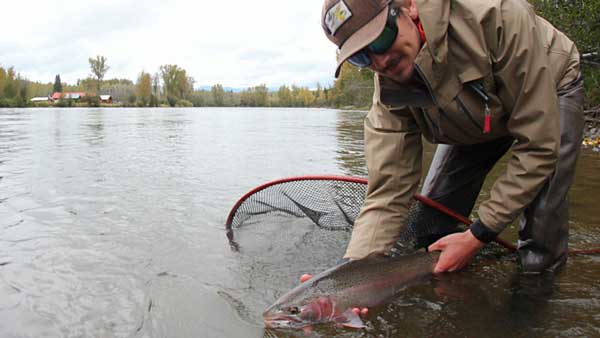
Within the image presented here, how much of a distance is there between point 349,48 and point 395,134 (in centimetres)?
77

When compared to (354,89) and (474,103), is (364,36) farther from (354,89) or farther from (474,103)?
(354,89)

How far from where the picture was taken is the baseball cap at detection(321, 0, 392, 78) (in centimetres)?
189

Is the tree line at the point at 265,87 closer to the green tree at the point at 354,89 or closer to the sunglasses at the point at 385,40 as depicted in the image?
the green tree at the point at 354,89

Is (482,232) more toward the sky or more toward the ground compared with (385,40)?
more toward the ground

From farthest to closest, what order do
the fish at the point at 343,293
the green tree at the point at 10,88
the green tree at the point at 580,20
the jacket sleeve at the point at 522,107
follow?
the green tree at the point at 10,88
the green tree at the point at 580,20
the fish at the point at 343,293
the jacket sleeve at the point at 522,107

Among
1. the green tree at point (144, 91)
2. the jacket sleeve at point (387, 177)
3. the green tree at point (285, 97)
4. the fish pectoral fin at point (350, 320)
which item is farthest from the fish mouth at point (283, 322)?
the green tree at point (285, 97)

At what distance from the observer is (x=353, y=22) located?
195 cm

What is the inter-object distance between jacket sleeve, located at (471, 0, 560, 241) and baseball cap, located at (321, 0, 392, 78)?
57cm

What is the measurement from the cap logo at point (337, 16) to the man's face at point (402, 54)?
0.59 ft

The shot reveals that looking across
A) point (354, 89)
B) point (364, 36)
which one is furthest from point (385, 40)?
point (354, 89)

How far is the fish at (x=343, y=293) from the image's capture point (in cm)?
219

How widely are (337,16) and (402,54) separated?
1.05 feet

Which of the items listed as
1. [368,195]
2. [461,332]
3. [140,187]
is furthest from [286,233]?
[140,187]

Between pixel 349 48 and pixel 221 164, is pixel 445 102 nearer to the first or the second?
pixel 349 48
